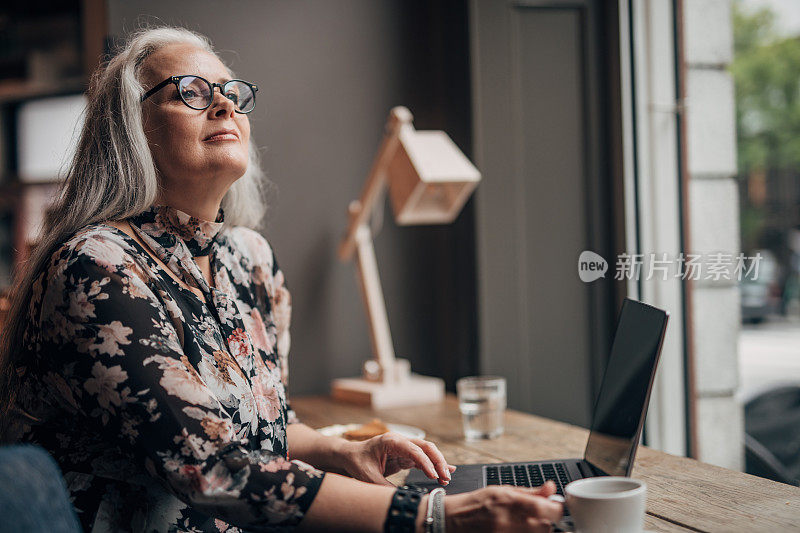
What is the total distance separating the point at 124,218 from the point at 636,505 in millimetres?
875

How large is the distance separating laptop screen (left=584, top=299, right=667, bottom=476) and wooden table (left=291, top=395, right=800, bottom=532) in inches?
4.0

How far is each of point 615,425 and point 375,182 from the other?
1.29m

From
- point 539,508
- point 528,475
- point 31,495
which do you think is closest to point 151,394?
point 31,495

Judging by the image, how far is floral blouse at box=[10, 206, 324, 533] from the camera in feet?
3.20

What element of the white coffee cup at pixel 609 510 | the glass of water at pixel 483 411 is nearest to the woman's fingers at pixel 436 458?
the white coffee cup at pixel 609 510

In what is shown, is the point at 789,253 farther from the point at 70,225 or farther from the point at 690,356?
the point at 70,225

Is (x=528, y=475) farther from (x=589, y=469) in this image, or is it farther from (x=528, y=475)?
(x=589, y=469)

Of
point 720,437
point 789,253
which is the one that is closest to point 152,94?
point 720,437

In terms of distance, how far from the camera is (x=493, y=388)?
5.86 ft

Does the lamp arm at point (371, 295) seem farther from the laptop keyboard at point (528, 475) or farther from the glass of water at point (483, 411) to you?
the laptop keyboard at point (528, 475)

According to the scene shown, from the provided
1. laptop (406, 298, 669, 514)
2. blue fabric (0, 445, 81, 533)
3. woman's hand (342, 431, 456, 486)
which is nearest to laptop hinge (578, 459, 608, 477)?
laptop (406, 298, 669, 514)

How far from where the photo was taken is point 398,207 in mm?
2195

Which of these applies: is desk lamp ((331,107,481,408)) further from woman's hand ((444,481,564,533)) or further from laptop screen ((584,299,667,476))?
woman's hand ((444,481,564,533))

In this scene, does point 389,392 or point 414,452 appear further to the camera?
point 389,392
